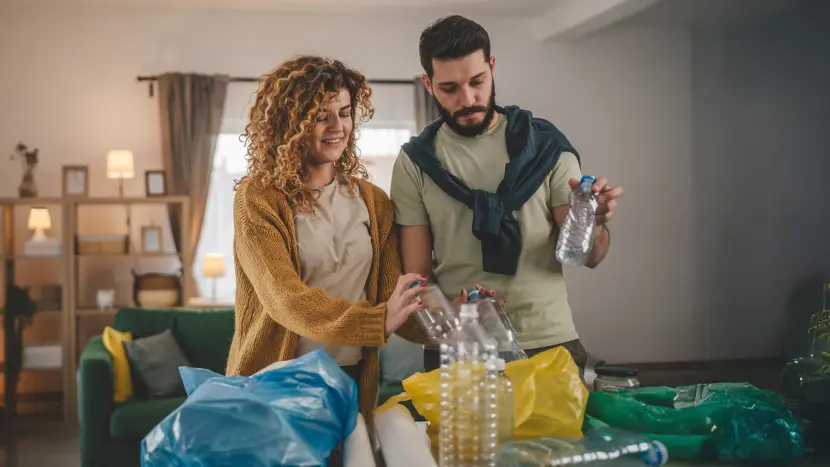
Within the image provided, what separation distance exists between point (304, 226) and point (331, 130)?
22 centimetres

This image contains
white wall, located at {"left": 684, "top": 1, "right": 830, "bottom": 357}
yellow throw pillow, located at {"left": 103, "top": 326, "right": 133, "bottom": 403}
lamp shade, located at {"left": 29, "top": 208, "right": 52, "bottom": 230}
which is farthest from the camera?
white wall, located at {"left": 684, "top": 1, "right": 830, "bottom": 357}

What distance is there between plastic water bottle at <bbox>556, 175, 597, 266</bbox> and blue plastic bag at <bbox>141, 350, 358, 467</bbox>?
25.3 inches

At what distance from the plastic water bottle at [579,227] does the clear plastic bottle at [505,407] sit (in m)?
0.43

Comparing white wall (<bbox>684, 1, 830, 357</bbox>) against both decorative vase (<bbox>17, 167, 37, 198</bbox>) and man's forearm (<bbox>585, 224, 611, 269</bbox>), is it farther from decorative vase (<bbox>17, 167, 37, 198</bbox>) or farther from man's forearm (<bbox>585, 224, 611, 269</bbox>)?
man's forearm (<bbox>585, 224, 611, 269</bbox>)

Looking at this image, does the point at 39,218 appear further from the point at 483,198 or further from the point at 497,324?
the point at 497,324

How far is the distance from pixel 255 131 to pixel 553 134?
710 mm

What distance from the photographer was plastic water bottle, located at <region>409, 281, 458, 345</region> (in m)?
1.62

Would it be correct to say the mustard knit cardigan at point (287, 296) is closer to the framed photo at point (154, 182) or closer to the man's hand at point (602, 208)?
the man's hand at point (602, 208)

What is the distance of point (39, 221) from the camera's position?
5.58 meters

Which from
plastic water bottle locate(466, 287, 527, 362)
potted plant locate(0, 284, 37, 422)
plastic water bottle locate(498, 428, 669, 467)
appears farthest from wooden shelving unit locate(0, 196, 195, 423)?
plastic water bottle locate(498, 428, 669, 467)

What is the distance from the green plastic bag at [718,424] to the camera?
1.48 metres

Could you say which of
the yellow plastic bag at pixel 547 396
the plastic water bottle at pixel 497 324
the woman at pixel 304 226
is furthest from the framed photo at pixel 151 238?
the yellow plastic bag at pixel 547 396

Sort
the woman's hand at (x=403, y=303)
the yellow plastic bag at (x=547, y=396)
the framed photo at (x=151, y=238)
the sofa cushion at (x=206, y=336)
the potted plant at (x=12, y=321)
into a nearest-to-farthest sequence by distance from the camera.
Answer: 1. the yellow plastic bag at (x=547, y=396)
2. the woman's hand at (x=403, y=303)
3. the sofa cushion at (x=206, y=336)
4. the potted plant at (x=12, y=321)
5. the framed photo at (x=151, y=238)

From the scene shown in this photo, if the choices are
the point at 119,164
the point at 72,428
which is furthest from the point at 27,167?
the point at 72,428
